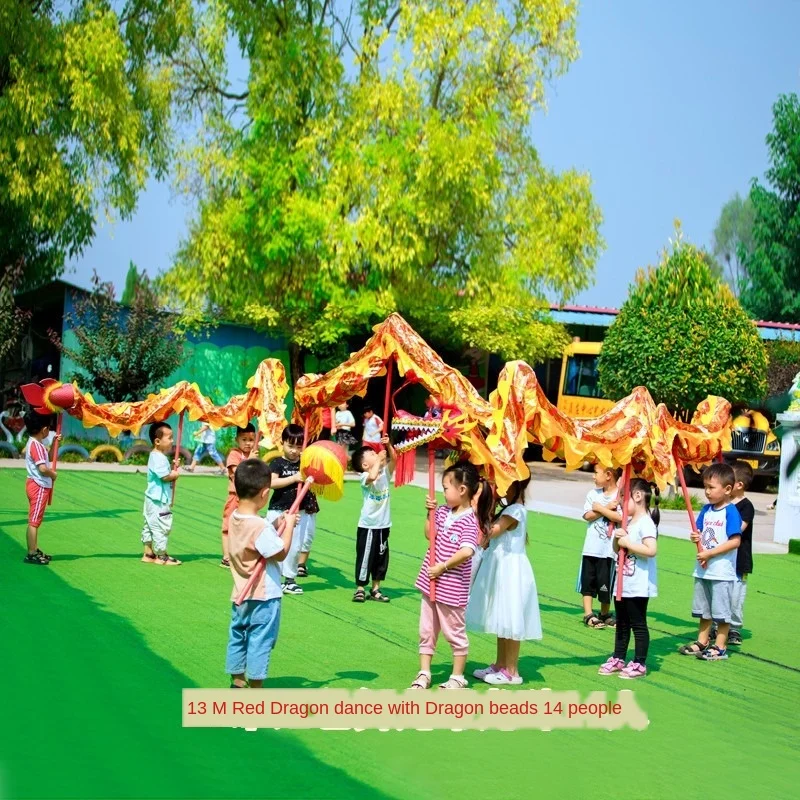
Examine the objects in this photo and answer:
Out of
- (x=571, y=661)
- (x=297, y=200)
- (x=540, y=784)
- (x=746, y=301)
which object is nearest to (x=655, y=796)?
(x=540, y=784)

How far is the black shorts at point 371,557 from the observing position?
10219mm

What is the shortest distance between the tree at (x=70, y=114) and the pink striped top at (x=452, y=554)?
1923 cm

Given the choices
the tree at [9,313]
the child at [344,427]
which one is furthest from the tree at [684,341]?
the tree at [9,313]

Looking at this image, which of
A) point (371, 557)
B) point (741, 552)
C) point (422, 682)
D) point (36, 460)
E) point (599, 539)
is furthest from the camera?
point (36, 460)

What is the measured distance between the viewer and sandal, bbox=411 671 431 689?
700 cm

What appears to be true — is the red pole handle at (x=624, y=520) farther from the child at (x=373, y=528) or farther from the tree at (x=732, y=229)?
the tree at (x=732, y=229)

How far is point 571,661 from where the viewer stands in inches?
328

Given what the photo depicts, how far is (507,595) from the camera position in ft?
24.1

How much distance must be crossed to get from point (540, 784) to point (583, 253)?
921 inches

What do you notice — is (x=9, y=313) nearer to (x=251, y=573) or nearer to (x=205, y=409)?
(x=205, y=409)

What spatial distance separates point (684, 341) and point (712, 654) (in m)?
15.4

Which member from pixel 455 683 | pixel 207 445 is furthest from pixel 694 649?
pixel 207 445

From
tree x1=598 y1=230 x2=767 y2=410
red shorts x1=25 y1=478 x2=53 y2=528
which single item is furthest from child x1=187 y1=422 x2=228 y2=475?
red shorts x1=25 y1=478 x2=53 y2=528

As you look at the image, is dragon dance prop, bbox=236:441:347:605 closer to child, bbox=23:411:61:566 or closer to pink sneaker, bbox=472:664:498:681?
pink sneaker, bbox=472:664:498:681
